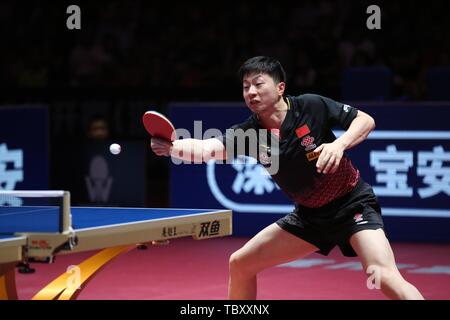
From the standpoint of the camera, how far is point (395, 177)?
31.7 ft

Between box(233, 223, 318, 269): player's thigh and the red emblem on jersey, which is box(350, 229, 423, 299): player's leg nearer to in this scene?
box(233, 223, 318, 269): player's thigh

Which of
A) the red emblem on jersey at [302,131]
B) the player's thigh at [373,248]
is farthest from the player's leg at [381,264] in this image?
the red emblem on jersey at [302,131]

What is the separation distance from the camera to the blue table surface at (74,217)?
5008 millimetres

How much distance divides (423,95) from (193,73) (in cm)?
338

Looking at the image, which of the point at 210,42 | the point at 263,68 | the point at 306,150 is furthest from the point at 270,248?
the point at 210,42

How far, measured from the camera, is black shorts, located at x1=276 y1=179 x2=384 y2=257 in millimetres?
5332

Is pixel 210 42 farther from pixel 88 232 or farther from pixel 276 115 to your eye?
pixel 88 232

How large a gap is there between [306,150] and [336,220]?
395 millimetres

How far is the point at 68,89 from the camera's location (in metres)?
14.0

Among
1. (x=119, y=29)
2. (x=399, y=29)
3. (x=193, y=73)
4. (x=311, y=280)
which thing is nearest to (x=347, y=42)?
(x=399, y=29)

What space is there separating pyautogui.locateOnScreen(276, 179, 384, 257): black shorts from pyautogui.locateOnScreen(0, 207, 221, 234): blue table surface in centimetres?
51

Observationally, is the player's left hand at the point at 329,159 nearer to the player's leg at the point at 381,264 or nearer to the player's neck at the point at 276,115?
the player's leg at the point at 381,264

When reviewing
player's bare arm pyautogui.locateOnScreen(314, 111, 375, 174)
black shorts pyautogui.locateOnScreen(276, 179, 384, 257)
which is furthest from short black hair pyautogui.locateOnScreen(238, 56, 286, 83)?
black shorts pyautogui.locateOnScreen(276, 179, 384, 257)

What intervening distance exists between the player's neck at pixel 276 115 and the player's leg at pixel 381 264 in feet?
2.41
